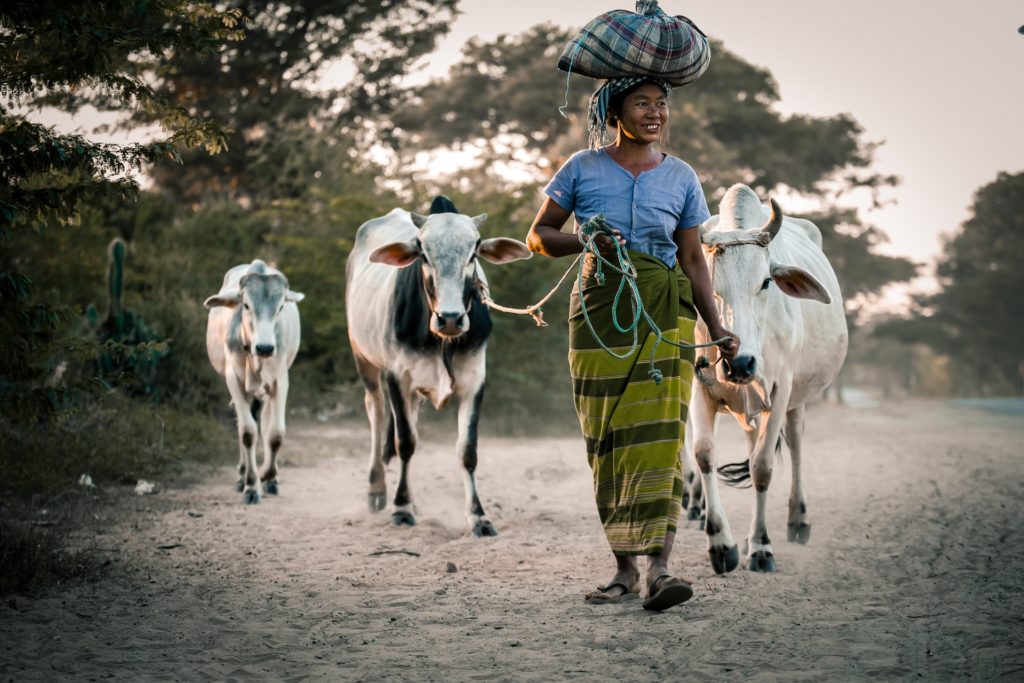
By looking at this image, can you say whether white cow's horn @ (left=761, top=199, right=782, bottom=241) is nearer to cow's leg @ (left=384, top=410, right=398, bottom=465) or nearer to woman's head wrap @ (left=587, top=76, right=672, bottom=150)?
woman's head wrap @ (left=587, top=76, right=672, bottom=150)

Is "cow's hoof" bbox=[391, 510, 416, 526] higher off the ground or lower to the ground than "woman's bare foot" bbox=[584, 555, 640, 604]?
lower

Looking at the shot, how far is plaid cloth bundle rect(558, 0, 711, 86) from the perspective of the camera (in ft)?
14.3

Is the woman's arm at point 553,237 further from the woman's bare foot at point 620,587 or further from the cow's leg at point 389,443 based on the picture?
the cow's leg at point 389,443

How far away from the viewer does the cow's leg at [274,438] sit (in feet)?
27.7

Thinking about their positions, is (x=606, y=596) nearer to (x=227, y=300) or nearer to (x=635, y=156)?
(x=635, y=156)

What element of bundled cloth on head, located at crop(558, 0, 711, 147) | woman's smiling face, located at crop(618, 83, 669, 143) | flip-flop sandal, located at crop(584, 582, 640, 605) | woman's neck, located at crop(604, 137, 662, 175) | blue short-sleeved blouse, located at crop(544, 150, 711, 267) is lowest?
flip-flop sandal, located at crop(584, 582, 640, 605)

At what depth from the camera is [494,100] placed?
2623 cm

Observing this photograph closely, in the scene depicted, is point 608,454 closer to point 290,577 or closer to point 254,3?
point 290,577

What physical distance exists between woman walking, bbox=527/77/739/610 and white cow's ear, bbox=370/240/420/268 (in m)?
2.00

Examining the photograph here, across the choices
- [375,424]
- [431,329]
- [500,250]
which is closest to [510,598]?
[431,329]

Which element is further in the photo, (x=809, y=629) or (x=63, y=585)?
(x=63, y=585)

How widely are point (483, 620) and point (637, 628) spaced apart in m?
0.69

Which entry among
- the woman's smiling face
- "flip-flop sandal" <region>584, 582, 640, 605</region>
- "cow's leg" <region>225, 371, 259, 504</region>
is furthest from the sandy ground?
the woman's smiling face

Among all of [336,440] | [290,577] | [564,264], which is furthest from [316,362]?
[290,577]
